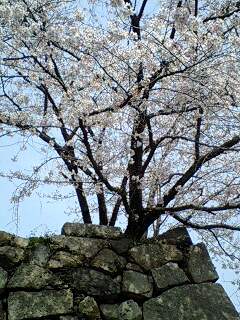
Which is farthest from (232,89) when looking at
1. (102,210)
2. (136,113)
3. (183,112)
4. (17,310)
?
(17,310)

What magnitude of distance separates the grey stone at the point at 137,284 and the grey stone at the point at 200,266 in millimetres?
698

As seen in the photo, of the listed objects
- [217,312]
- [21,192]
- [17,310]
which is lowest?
[217,312]

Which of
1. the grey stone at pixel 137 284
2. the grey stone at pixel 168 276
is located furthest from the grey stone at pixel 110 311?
the grey stone at pixel 168 276

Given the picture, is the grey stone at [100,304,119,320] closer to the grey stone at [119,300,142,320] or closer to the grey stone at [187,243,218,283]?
the grey stone at [119,300,142,320]

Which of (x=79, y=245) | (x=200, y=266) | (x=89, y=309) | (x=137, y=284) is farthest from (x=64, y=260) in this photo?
(x=200, y=266)

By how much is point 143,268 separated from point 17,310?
1.79m

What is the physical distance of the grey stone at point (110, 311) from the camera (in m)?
5.67

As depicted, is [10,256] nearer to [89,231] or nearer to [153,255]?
[89,231]

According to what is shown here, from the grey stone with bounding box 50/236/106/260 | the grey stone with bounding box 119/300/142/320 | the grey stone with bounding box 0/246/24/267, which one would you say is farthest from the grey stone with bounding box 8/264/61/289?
the grey stone with bounding box 119/300/142/320

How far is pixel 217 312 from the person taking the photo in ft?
19.7

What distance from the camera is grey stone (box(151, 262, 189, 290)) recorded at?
19.9ft

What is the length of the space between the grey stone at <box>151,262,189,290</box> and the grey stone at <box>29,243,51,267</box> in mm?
1477

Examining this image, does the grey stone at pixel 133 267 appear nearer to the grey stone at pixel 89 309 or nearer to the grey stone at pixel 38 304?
the grey stone at pixel 89 309

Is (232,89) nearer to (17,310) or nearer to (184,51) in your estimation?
(184,51)
